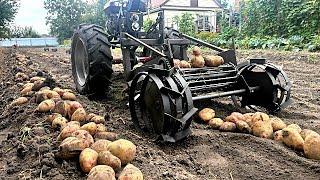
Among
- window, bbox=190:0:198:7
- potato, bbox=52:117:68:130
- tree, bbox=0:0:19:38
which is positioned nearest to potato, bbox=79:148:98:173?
potato, bbox=52:117:68:130

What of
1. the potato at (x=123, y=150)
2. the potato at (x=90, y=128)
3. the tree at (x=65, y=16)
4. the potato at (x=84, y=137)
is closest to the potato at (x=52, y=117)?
the potato at (x=90, y=128)

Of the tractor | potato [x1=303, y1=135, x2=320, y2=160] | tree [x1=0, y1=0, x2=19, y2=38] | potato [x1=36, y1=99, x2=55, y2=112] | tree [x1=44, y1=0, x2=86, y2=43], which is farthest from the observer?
tree [x1=44, y1=0, x2=86, y2=43]

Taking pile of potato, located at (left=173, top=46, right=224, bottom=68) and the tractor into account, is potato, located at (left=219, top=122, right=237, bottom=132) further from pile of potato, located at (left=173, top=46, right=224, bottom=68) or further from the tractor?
pile of potato, located at (left=173, top=46, right=224, bottom=68)

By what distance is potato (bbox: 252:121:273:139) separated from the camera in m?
3.64

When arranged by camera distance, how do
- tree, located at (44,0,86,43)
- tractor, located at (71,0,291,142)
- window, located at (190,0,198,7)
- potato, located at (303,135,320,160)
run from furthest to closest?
tree, located at (44,0,86,43) < window, located at (190,0,198,7) < tractor, located at (71,0,291,142) < potato, located at (303,135,320,160)

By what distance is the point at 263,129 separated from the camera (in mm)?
3654

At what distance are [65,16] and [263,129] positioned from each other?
153ft

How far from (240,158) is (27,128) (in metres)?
2.08

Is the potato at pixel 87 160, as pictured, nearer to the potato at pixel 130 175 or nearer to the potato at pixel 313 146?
the potato at pixel 130 175

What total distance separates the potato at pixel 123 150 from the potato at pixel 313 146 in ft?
4.89

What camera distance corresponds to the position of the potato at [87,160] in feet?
8.58

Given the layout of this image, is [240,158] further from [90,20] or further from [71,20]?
[71,20]

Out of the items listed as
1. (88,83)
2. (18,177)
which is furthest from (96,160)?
(88,83)

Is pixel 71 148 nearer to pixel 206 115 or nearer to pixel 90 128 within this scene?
pixel 90 128
